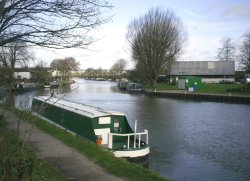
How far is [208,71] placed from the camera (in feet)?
302

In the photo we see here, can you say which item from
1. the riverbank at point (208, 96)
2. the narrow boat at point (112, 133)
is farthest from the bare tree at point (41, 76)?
the riverbank at point (208, 96)

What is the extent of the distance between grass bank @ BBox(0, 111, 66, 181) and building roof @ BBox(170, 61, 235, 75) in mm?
81914

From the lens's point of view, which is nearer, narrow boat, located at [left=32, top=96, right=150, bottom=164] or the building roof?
narrow boat, located at [left=32, top=96, right=150, bottom=164]

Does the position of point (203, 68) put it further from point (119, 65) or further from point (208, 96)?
point (119, 65)

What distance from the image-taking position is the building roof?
90500 mm

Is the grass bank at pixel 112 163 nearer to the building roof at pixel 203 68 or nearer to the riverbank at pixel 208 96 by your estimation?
the riverbank at pixel 208 96

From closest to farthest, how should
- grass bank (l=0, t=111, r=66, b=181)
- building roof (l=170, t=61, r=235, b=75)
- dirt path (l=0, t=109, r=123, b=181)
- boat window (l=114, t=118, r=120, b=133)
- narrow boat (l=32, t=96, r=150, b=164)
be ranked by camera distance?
1. grass bank (l=0, t=111, r=66, b=181)
2. dirt path (l=0, t=109, r=123, b=181)
3. narrow boat (l=32, t=96, r=150, b=164)
4. boat window (l=114, t=118, r=120, b=133)
5. building roof (l=170, t=61, r=235, b=75)

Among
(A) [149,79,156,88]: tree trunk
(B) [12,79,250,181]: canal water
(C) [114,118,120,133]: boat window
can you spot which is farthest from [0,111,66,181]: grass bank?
(A) [149,79,156,88]: tree trunk

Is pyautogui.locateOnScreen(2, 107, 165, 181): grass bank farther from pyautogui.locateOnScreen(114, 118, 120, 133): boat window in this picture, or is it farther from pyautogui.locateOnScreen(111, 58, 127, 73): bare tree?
pyautogui.locateOnScreen(111, 58, 127, 73): bare tree

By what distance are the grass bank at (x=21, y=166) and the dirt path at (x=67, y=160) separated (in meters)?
0.35

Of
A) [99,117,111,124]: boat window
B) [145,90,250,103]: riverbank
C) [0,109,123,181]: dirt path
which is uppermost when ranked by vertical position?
[99,117,111,124]: boat window

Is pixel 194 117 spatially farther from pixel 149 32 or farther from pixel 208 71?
pixel 208 71

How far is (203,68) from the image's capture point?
9300 centimetres

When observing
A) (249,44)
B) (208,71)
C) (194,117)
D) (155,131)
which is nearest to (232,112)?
(194,117)
